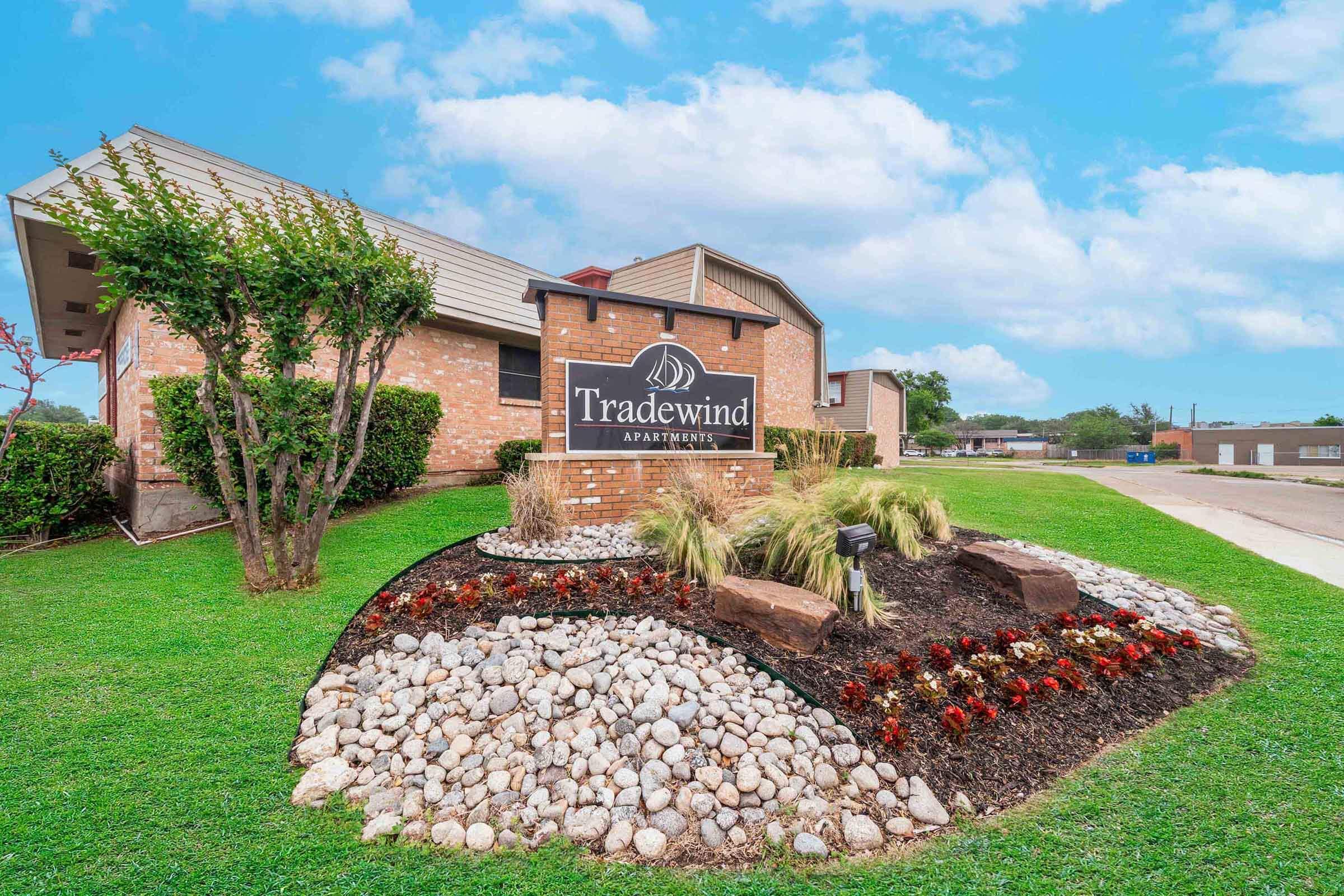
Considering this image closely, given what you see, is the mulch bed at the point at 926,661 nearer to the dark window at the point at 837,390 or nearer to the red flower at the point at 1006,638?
the red flower at the point at 1006,638

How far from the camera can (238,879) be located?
1654 millimetres

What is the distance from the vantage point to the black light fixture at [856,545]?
3197 mm

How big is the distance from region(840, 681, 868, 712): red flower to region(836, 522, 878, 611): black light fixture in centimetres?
84

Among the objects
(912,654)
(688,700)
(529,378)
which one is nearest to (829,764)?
(688,700)

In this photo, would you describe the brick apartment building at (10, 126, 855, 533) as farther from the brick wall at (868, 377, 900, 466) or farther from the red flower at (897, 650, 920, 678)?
the brick wall at (868, 377, 900, 466)

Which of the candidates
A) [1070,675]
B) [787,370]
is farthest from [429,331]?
[787,370]

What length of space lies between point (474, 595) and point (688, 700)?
1.49 metres

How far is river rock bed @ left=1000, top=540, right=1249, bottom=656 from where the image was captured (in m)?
3.55

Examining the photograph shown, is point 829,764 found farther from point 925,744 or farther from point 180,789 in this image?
point 180,789

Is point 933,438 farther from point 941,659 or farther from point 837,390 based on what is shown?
point 941,659

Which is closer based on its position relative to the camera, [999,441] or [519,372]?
[519,372]

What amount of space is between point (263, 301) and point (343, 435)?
1.49 m

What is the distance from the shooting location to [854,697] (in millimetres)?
2457

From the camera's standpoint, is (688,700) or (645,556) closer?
(688,700)
